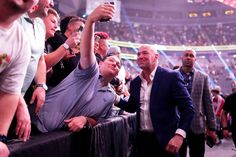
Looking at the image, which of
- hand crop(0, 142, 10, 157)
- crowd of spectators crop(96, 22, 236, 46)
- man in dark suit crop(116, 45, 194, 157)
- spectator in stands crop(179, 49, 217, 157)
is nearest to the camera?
hand crop(0, 142, 10, 157)

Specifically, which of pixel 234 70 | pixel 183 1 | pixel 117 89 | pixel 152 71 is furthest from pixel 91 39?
pixel 183 1

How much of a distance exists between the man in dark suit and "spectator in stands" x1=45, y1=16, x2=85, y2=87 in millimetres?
698

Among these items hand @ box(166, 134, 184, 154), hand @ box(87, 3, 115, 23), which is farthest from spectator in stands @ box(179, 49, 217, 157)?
hand @ box(87, 3, 115, 23)

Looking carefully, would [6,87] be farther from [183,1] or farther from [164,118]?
[183,1]

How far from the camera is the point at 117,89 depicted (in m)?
3.78

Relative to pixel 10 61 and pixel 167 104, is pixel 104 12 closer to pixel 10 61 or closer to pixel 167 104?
pixel 10 61

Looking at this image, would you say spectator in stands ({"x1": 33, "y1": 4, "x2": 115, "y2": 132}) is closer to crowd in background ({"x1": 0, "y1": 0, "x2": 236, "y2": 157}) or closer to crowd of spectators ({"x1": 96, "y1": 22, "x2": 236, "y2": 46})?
crowd in background ({"x1": 0, "y1": 0, "x2": 236, "y2": 157})

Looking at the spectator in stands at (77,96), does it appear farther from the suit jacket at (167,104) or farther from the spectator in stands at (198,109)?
the spectator in stands at (198,109)

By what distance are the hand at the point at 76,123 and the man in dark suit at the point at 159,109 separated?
3.39 ft

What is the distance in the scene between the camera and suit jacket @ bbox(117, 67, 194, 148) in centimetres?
277

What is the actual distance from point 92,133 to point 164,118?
3.24ft

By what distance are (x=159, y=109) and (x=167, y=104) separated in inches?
3.7

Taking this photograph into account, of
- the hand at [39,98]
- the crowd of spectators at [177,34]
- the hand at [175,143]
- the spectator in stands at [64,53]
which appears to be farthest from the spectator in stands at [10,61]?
the crowd of spectators at [177,34]

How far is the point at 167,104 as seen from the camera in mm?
2857
